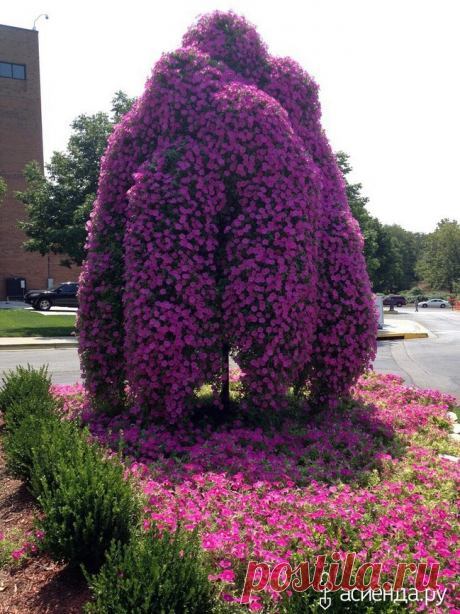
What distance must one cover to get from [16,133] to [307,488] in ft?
124

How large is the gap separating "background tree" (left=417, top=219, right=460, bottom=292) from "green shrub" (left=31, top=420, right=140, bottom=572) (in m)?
76.3

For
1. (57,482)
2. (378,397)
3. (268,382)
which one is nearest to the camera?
(57,482)

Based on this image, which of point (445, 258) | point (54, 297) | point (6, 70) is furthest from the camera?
point (445, 258)

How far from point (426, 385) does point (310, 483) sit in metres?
6.04

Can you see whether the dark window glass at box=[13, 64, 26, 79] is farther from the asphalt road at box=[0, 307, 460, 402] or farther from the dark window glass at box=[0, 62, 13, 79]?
Answer: the asphalt road at box=[0, 307, 460, 402]

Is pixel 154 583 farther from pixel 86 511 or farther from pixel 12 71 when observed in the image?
pixel 12 71

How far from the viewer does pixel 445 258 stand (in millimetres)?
74750

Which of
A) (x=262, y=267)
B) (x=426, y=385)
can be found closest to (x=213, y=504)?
(x=262, y=267)

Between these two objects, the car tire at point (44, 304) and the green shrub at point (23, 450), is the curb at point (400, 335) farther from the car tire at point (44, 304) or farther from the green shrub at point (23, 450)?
the car tire at point (44, 304)

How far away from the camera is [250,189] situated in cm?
507

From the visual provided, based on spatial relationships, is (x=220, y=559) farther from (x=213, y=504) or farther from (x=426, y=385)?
(x=426, y=385)

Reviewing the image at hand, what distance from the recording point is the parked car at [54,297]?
A: 1139 inches

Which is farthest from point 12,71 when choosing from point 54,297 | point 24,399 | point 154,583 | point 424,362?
point 154,583

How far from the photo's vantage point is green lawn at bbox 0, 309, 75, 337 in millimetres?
16672
